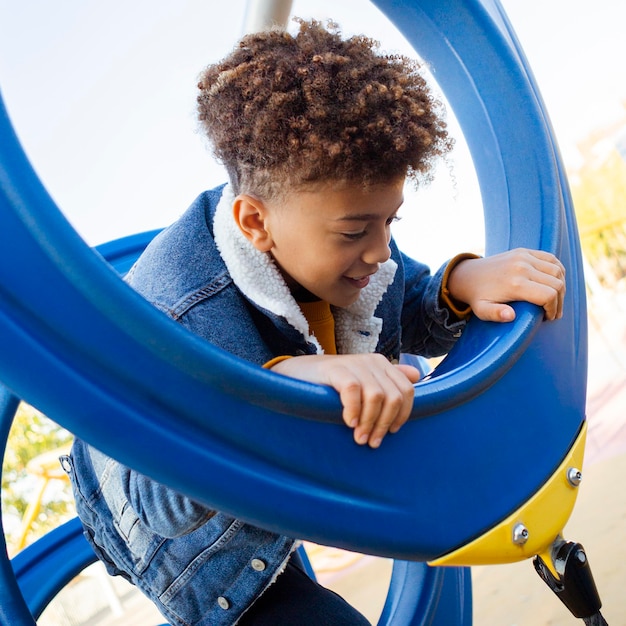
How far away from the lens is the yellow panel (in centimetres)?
59

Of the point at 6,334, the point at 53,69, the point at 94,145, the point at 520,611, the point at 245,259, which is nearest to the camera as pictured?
the point at 6,334

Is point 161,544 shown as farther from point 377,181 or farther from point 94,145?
point 94,145

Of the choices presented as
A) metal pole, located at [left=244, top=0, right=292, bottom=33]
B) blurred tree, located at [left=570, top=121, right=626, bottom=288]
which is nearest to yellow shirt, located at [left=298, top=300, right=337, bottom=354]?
metal pole, located at [left=244, top=0, right=292, bottom=33]

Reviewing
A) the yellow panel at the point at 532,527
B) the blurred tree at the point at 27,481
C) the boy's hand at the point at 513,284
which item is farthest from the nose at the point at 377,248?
the blurred tree at the point at 27,481

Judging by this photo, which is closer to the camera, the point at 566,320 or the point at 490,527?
the point at 490,527

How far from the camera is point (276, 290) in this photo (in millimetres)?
717

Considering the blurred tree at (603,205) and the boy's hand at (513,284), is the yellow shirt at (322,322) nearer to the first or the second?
the boy's hand at (513,284)

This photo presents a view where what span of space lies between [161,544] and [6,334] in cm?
43

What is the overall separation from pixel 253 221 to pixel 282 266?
5 cm

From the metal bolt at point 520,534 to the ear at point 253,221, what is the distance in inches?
12.9

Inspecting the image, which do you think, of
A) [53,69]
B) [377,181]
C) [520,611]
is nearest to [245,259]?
[377,181]

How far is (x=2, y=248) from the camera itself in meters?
0.43

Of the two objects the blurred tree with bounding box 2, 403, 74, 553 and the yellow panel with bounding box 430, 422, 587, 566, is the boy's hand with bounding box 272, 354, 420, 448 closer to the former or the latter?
the yellow panel with bounding box 430, 422, 587, 566

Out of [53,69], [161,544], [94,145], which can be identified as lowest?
[161,544]
